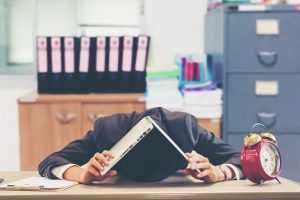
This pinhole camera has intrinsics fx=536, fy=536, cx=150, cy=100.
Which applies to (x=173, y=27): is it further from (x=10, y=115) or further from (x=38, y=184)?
(x=38, y=184)

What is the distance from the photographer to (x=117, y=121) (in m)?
1.60

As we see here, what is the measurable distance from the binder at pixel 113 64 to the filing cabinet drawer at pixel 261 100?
2.06 ft

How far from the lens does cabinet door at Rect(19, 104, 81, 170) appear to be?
2.84 meters

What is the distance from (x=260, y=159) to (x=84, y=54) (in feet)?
5.71

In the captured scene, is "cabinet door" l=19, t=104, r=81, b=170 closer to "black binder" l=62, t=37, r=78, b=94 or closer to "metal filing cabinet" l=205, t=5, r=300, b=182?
"black binder" l=62, t=37, r=78, b=94

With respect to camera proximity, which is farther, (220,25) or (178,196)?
(220,25)

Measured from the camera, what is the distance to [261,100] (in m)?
2.78

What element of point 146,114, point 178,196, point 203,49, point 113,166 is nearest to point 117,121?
point 146,114

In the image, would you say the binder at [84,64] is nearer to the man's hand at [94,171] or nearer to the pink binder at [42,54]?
the pink binder at [42,54]

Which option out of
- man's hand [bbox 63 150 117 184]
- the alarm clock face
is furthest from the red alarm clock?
man's hand [bbox 63 150 117 184]

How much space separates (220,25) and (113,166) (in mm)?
1631

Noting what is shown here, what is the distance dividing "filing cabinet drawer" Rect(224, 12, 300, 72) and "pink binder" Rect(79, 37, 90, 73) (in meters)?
0.75

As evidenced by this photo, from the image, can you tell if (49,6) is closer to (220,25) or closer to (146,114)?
(220,25)

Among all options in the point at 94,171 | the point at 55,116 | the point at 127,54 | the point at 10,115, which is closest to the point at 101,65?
the point at 127,54
